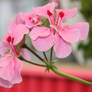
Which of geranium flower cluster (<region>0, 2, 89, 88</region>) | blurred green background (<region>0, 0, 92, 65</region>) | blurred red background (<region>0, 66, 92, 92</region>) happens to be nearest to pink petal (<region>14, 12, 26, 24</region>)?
geranium flower cluster (<region>0, 2, 89, 88</region>)

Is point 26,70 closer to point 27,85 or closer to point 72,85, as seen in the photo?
point 27,85

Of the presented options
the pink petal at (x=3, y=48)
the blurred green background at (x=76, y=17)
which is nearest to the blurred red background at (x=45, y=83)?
the blurred green background at (x=76, y=17)

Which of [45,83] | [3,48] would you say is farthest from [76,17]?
[3,48]

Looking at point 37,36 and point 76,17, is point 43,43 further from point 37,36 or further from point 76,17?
point 76,17

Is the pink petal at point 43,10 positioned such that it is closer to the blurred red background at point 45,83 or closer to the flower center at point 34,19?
the flower center at point 34,19

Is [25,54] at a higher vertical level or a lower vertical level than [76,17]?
higher

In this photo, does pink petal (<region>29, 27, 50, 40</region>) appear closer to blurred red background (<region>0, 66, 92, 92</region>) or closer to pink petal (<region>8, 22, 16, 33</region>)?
pink petal (<region>8, 22, 16, 33</region>)
